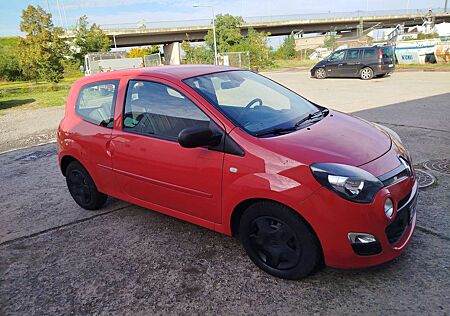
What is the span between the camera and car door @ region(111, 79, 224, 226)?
9.36ft

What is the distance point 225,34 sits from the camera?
42.2 m

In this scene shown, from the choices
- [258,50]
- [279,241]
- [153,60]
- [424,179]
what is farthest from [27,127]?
[258,50]

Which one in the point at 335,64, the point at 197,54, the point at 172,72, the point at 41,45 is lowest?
the point at 335,64

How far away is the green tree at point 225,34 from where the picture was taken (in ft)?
133

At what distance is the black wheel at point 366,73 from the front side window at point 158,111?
52.4ft

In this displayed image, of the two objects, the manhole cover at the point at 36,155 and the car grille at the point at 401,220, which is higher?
the car grille at the point at 401,220

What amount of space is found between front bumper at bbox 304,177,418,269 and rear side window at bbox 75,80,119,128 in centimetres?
229

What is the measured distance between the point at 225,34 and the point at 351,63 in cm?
2733

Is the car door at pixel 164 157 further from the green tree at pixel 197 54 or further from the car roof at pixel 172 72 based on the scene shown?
the green tree at pixel 197 54

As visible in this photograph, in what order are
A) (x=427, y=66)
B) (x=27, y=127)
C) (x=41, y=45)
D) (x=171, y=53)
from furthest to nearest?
(x=171, y=53) → (x=41, y=45) → (x=427, y=66) → (x=27, y=127)

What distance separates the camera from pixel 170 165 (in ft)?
9.94

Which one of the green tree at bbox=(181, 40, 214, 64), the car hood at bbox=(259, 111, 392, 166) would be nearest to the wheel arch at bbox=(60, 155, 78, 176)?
the car hood at bbox=(259, 111, 392, 166)

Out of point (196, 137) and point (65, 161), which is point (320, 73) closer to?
point (65, 161)

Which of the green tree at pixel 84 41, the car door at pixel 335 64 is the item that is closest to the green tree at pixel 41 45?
the green tree at pixel 84 41
